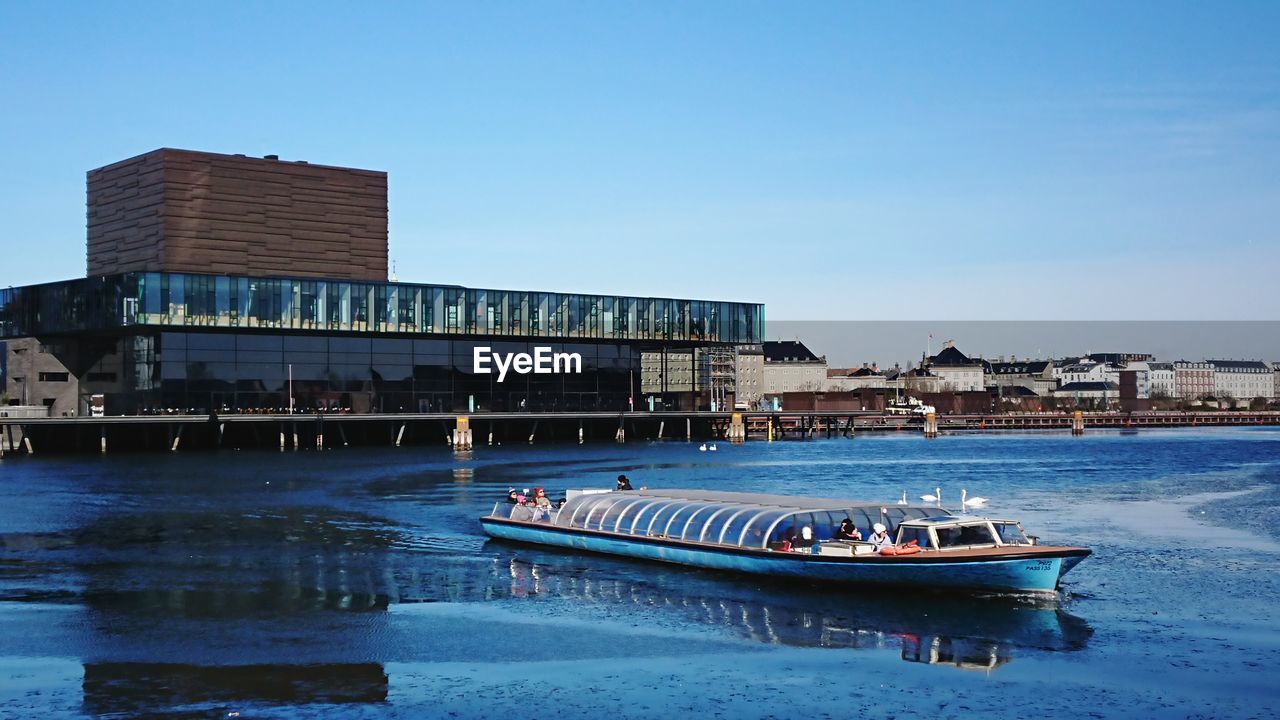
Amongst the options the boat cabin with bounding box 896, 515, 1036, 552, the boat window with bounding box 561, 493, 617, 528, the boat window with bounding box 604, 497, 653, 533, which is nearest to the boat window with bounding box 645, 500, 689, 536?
the boat window with bounding box 604, 497, 653, 533

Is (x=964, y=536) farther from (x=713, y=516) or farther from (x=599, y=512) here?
(x=599, y=512)

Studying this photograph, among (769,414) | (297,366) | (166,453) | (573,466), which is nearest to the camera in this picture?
(573,466)

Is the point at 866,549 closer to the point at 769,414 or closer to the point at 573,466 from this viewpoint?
the point at 573,466

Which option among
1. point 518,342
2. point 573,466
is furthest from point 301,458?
point 518,342

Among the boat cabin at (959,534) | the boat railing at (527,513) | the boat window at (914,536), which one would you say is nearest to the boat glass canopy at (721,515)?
the boat railing at (527,513)

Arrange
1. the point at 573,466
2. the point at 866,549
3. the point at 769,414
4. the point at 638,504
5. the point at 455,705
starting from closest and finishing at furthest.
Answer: the point at 455,705, the point at 866,549, the point at 638,504, the point at 573,466, the point at 769,414

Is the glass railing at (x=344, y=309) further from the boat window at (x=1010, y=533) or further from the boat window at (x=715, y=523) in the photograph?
the boat window at (x=1010, y=533)

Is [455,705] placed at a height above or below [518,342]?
below

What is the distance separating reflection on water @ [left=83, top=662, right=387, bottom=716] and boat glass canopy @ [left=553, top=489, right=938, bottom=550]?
14.6m

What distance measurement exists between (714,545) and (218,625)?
14.4m

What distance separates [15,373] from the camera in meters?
138

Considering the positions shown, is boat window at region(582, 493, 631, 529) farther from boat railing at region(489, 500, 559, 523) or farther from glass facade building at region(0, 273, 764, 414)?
glass facade building at region(0, 273, 764, 414)

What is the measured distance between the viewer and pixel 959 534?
1426 inches

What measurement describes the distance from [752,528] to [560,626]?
8.79 m
